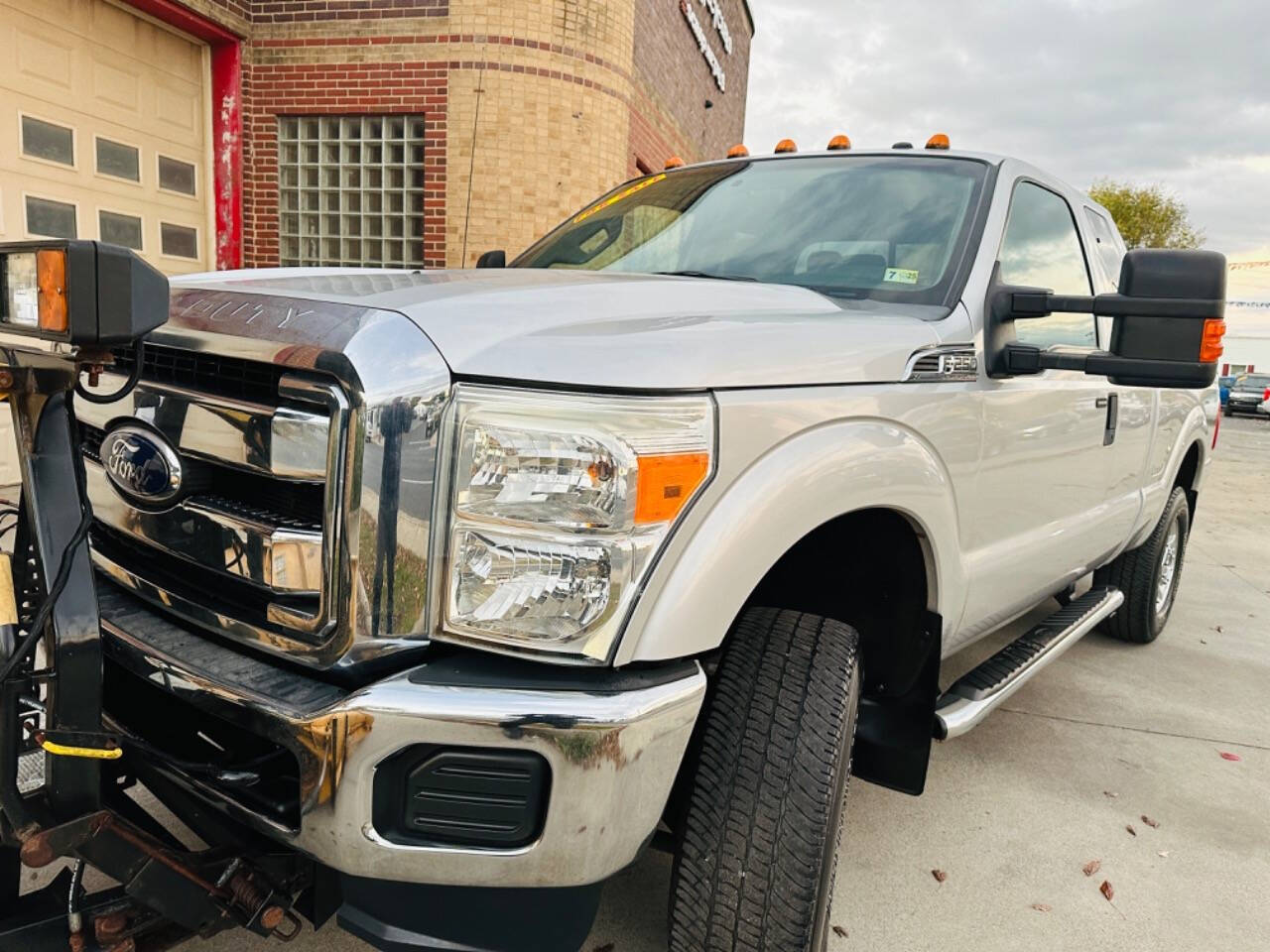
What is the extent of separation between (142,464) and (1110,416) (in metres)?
2.97

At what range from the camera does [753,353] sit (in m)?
1.74

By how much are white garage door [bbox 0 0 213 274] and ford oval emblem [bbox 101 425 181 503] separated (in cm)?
584

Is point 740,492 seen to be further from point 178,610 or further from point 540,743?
point 178,610

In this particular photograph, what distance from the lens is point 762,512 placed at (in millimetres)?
1673

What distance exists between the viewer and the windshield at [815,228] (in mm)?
2641

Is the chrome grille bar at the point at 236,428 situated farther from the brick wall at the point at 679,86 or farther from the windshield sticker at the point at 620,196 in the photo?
the brick wall at the point at 679,86

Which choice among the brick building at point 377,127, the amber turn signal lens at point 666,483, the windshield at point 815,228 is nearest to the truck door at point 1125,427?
the windshield at point 815,228

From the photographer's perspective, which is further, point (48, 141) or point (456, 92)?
point (456, 92)

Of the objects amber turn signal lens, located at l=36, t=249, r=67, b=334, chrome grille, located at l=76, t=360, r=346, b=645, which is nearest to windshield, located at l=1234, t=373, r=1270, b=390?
chrome grille, located at l=76, t=360, r=346, b=645

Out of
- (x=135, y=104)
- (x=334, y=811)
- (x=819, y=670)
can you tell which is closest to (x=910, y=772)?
(x=819, y=670)

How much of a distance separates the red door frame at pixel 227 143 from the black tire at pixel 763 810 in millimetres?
7893

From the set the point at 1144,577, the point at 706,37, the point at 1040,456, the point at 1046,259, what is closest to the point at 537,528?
the point at 1040,456

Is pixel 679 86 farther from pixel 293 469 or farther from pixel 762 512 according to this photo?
pixel 293 469

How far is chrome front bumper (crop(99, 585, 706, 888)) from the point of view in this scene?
1427mm
